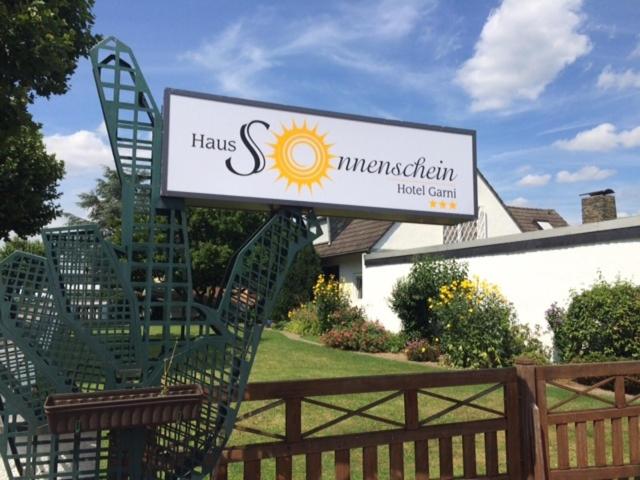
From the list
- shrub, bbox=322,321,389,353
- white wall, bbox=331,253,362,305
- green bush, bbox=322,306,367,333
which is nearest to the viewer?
shrub, bbox=322,321,389,353

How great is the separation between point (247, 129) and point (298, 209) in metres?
0.59

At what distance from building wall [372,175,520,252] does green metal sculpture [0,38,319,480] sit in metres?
12.3

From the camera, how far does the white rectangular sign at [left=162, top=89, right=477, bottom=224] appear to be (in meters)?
3.08

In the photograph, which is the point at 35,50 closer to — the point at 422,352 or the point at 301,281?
the point at 422,352

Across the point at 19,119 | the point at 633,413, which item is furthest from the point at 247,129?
the point at 19,119

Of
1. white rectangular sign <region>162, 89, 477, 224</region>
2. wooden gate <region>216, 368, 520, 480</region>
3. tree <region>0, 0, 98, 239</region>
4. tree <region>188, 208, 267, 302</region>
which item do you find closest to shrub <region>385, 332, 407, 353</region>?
tree <region>188, 208, 267, 302</region>

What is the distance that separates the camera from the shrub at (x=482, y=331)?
33.1 ft

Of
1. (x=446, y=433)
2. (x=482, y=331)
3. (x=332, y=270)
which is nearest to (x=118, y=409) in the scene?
(x=446, y=433)

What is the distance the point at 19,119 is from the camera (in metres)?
6.72

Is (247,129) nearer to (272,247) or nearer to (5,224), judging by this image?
(272,247)

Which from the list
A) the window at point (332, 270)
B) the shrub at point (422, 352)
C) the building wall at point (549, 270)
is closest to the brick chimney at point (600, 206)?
the building wall at point (549, 270)

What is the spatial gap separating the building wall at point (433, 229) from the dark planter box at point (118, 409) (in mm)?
12867

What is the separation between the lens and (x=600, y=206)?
43.4 feet

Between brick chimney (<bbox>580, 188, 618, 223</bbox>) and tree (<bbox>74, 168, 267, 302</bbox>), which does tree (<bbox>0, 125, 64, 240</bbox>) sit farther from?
brick chimney (<bbox>580, 188, 618, 223</bbox>)
